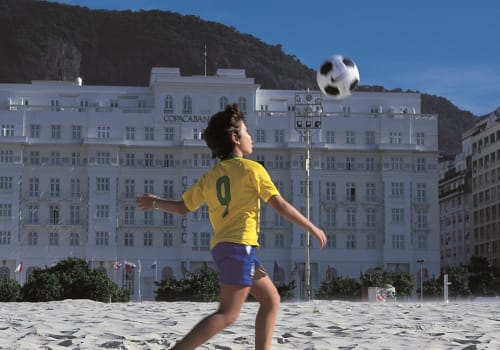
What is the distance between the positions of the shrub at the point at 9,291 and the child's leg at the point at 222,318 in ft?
173

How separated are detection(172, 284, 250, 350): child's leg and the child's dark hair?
1.18 m

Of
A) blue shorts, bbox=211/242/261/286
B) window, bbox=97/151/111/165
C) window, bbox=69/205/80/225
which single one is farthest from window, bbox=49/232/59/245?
blue shorts, bbox=211/242/261/286

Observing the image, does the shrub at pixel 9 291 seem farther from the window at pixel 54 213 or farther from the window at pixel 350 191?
the window at pixel 350 191

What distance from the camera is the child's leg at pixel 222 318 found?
24.8 feet

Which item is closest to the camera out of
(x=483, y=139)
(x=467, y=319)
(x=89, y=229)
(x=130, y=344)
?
(x=130, y=344)

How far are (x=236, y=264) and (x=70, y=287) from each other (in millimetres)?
49367

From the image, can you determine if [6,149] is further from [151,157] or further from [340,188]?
[340,188]

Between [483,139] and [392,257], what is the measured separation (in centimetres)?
3147

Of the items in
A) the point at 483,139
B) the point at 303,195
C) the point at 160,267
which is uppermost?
the point at 483,139

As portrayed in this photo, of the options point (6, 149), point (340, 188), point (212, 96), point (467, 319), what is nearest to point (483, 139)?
point (340, 188)

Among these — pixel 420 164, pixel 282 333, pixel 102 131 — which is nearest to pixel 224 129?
pixel 282 333

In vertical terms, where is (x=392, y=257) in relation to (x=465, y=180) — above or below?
below

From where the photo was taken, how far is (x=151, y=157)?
3644 inches

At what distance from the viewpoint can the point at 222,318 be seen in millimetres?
7590
